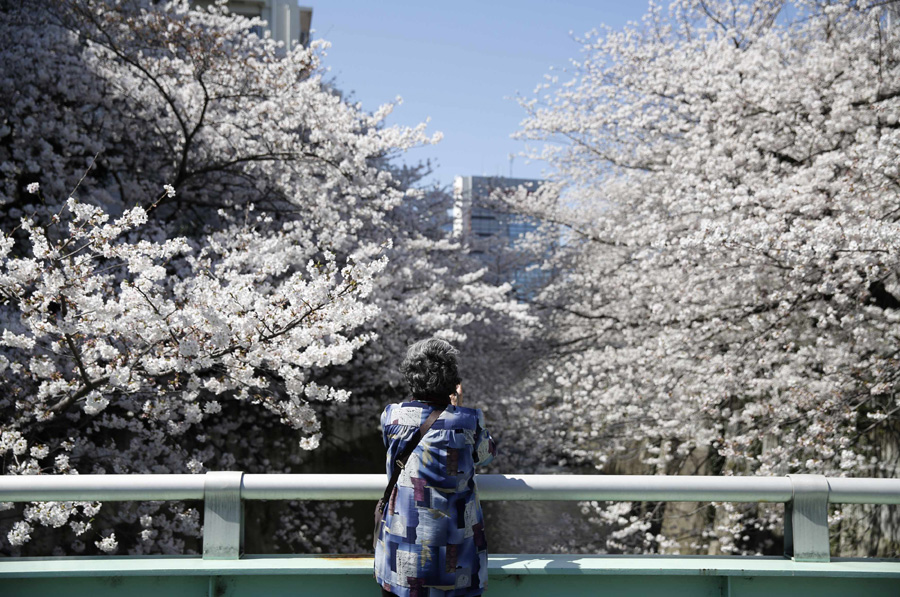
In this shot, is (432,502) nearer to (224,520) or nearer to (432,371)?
(432,371)

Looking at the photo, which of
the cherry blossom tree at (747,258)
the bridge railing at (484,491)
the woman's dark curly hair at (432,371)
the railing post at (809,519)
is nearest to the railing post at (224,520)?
the bridge railing at (484,491)

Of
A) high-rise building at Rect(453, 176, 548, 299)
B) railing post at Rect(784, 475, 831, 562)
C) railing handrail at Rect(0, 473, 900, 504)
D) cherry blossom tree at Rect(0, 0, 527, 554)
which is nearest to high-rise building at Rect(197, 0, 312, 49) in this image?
high-rise building at Rect(453, 176, 548, 299)

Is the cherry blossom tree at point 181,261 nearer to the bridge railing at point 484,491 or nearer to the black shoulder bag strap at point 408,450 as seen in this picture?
the bridge railing at point 484,491

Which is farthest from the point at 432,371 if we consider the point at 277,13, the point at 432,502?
the point at 277,13

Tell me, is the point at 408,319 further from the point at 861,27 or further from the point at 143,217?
the point at 861,27

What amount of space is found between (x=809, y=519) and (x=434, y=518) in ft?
4.71

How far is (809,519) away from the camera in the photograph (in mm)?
2801

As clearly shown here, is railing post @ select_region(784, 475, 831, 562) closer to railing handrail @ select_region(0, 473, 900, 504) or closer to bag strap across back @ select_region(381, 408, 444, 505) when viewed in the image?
railing handrail @ select_region(0, 473, 900, 504)

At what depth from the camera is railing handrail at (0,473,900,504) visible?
8.68 ft

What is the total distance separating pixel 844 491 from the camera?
278 centimetres

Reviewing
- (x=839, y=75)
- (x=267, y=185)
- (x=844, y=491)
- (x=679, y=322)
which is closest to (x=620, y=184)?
(x=679, y=322)

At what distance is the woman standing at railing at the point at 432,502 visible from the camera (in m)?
2.42

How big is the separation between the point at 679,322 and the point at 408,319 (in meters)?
3.53

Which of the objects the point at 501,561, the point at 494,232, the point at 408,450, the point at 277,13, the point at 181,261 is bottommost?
the point at 501,561
